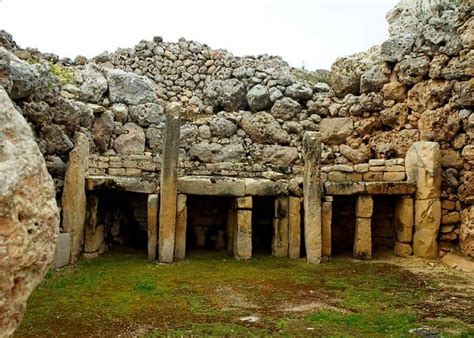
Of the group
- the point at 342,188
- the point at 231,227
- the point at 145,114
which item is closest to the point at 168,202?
the point at 231,227

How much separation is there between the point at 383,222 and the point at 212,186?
17.1 ft

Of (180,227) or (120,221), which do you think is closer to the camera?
(180,227)

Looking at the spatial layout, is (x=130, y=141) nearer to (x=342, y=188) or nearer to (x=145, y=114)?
(x=145, y=114)

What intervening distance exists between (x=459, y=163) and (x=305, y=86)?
5.87 metres

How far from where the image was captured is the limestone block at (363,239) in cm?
1226

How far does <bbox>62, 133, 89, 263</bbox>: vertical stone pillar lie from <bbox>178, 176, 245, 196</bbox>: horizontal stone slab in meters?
2.27

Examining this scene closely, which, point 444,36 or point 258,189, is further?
point 444,36

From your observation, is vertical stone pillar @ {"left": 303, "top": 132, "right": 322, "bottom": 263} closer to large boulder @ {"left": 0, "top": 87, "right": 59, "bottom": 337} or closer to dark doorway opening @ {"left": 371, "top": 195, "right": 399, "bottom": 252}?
dark doorway opening @ {"left": 371, "top": 195, "right": 399, "bottom": 252}

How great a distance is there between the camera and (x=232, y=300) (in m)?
8.58

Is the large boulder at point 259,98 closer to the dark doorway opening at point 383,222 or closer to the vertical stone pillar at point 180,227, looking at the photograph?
the dark doorway opening at point 383,222

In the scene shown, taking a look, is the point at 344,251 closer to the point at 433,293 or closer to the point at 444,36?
the point at 433,293

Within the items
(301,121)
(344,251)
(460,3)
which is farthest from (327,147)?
(460,3)

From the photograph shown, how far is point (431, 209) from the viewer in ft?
40.6

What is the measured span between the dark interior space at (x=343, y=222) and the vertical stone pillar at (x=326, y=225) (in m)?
1.85
